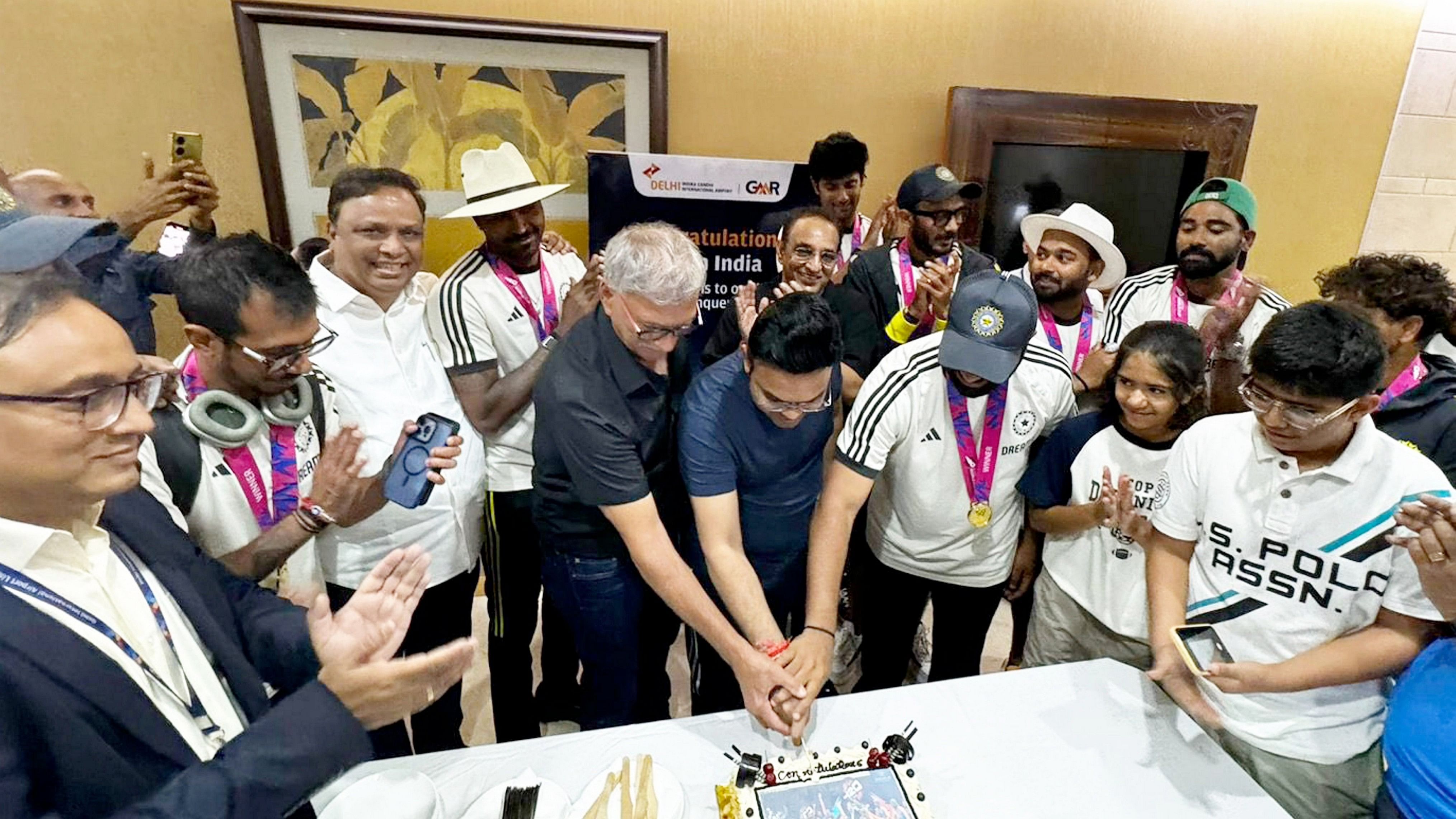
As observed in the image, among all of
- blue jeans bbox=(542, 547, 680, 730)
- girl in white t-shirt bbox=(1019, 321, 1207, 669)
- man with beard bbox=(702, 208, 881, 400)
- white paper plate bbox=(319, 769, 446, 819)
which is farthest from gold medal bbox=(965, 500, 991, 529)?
white paper plate bbox=(319, 769, 446, 819)

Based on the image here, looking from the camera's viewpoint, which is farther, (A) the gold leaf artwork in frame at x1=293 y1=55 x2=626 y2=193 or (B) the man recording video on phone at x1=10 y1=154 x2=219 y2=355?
(A) the gold leaf artwork in frame at x1=293 y1=55 x2=626 y2=193

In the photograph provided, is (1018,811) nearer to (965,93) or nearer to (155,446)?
(155,446)

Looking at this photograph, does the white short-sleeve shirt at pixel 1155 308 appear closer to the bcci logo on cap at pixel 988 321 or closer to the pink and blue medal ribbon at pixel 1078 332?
the pink and blue medal ribbon at pixel 1078 332

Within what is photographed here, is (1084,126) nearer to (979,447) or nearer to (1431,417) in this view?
(1431,417)

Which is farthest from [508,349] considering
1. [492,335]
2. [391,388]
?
[391,388]

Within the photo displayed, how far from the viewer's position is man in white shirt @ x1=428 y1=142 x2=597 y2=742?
2217 mm

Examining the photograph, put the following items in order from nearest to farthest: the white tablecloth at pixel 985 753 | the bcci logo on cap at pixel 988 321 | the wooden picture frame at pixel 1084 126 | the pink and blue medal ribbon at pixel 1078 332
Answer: the white tablecloth at pixel 985 753, the bcci logo on cap at pixel 988 321, the pink and blue medal ribbon at pixel 1078 332, the wooden picture frame at pixel 1084 126

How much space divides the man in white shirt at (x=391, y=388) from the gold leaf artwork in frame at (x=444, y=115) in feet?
2.98

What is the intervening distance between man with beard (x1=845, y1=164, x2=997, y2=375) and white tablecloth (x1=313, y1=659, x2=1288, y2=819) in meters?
1.23

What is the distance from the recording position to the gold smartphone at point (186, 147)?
221 cm

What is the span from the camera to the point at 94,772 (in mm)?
822

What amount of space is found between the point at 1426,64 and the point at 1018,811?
15.7 feet

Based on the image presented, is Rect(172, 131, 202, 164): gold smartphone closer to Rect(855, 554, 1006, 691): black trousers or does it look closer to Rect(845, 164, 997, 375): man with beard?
Rect(845, 164, 997, 375): man with beard

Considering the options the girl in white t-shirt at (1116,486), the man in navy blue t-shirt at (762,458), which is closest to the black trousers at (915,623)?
the girl in white t-shirt at (1116,486)
